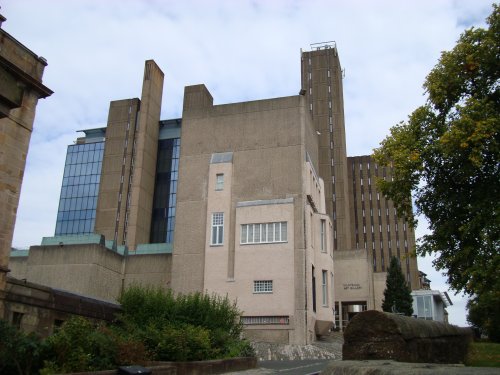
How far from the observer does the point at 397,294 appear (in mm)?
59906

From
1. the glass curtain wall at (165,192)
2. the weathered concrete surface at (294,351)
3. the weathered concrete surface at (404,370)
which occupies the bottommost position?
the weathered concrete surface at (294,351)

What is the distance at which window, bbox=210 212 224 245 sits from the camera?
38.8 m

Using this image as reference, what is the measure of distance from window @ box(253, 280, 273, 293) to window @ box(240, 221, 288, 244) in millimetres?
2942

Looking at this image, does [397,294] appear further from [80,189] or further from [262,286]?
[80,189]

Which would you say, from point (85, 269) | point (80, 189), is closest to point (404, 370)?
point (85, 269)

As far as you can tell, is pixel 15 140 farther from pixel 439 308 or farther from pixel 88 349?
pixel 439 308

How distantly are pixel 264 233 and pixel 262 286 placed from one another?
3965mm

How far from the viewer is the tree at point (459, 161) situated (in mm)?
15445

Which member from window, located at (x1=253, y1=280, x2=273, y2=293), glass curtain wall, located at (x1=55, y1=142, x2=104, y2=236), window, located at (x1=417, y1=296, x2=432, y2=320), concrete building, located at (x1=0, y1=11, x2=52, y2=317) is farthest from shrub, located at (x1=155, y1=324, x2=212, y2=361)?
glass curtain wall, located at (x1=55, y1=142, x2=104, y2=236)

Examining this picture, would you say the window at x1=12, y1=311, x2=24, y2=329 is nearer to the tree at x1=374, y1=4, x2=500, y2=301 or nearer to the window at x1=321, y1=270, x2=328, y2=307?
the tree at x1=374, y1=4, x2=500, y2=301

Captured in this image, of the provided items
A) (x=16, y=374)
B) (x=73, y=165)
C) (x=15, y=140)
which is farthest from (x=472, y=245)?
(x=73, y=165)

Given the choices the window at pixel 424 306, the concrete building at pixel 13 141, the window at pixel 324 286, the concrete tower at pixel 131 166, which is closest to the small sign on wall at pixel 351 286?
the window at pixel 424 306

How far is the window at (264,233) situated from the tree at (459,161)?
18.5 metres

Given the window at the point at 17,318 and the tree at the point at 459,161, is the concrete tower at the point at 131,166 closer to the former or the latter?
the window at the point at 17,318
